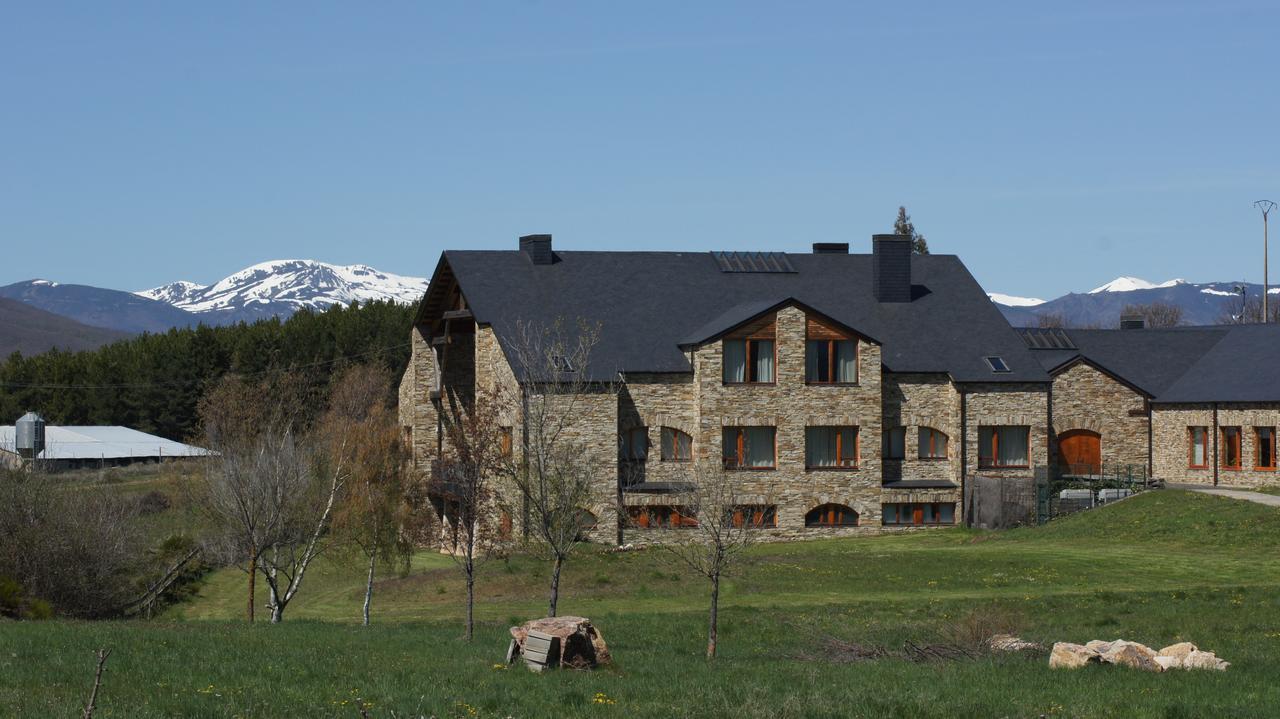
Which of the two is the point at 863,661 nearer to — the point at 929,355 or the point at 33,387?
the point at 929,355

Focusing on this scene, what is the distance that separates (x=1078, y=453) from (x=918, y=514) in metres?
8.80

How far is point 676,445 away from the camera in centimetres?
5200

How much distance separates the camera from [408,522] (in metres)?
42.7

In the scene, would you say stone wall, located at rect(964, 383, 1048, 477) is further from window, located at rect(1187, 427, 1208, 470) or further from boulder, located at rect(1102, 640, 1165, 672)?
boulder, located at rect(1102, 640, 1165, 672)

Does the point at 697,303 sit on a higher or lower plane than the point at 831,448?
higher

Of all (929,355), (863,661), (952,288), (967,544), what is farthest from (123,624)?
(952,288)

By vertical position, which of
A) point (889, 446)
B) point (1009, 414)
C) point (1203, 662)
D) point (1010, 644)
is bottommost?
point (1010, 644)

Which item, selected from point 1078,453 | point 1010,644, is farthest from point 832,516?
point 1010,644

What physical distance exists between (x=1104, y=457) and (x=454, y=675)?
44578 millimetres

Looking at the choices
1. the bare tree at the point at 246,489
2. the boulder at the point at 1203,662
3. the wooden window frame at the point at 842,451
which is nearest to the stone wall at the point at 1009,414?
the wooden window frame at the point at 842,451

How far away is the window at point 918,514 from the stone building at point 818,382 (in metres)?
0.08

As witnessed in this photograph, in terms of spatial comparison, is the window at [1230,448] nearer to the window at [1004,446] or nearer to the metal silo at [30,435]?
the window at [1004,446]

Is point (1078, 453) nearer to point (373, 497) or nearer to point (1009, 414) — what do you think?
point (1009, 414)

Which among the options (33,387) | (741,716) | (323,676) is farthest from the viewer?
(33,387)
